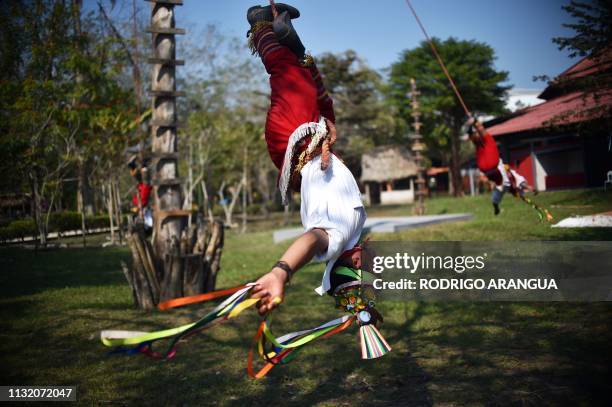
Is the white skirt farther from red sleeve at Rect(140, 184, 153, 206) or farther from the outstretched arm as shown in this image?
red sleeve at Rect(140, 184, 153, 206)

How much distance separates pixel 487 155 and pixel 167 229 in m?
6.12

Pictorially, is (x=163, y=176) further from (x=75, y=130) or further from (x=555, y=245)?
(x=75, y=130)

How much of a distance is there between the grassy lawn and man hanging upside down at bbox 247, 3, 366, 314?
1.69 metres

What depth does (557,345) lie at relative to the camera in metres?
5.10

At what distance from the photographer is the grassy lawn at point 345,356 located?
4.34 m

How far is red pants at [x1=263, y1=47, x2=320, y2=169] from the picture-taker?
3549mm

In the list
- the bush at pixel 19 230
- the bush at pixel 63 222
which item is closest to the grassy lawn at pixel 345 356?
the bush at pixel 19 230

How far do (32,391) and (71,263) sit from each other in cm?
998

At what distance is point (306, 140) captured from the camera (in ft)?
11.3

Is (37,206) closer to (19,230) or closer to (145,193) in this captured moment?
(19,230)

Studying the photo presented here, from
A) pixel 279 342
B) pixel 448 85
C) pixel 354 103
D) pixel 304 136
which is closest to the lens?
pixel 279 342

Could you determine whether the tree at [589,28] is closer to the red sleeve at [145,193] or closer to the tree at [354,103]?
the red sleeve at [145,193]

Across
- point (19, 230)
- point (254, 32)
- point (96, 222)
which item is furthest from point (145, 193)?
point (254, 32)

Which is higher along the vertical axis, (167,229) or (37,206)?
(37,206)
